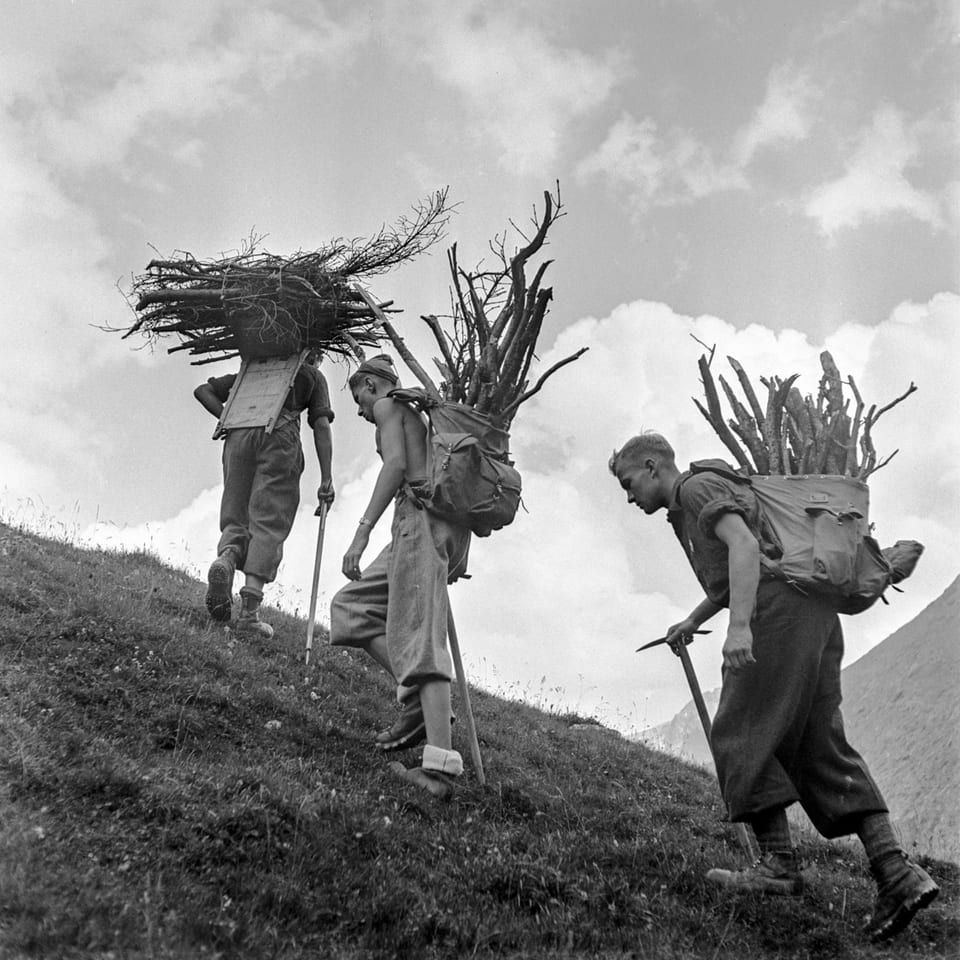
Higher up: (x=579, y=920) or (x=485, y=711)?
(x=485, y=711)

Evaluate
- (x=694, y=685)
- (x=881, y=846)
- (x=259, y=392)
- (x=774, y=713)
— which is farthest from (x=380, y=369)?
(x=881, y=846)

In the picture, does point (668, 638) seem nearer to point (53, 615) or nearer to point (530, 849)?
point (530, 849)

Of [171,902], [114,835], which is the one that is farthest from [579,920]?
[114,835]

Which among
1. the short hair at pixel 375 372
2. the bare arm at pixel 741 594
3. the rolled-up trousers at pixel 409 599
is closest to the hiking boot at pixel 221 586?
the rolled-up trousers at pixel 409 599

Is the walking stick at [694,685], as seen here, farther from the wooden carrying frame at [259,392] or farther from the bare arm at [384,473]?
the wooden carrying frame at [259,392]

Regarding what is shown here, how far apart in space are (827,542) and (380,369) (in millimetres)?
3486

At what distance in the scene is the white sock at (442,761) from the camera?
18.7 feet

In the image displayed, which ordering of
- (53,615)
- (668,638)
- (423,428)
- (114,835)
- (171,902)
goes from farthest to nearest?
(53,615) < (423,428) < (668,638) < (114,835) < (171,902)

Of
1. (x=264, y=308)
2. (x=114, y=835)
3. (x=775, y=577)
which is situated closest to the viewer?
(x=114, y=835)

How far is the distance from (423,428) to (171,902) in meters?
3.62

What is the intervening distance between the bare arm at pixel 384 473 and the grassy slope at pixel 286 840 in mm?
1347

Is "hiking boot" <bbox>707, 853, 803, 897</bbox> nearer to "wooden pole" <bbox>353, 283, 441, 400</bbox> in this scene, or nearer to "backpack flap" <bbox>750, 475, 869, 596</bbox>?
"backpack flap" <bbox>750, 475, 869, 596</bbox>

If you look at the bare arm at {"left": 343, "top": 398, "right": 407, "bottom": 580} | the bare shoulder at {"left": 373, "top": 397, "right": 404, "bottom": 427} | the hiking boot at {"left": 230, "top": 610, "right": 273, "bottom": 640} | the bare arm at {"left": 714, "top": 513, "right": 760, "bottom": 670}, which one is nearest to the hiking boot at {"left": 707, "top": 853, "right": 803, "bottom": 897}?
the bare arm at {"left": 714, "top": 513, "right": 760, "bottom": 670}

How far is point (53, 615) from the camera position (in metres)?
7.09
